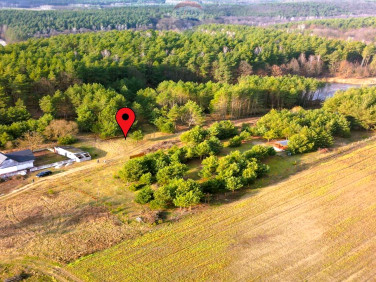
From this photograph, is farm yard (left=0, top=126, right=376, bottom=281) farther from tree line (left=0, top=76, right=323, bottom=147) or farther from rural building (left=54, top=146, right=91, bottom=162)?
tree line (left=0, top=76, right=323, bottom=147)

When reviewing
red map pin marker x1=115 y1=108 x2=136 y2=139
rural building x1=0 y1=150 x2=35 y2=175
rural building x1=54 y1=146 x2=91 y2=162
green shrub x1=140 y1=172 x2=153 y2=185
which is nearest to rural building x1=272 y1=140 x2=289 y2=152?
green shrub x1=140 y1=172 x2=153 y2=185

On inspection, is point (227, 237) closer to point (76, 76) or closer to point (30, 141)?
point (30, 141)

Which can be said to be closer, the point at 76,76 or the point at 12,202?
the point at 12,202

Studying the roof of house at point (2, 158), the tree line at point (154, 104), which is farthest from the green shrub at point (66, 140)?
the roof of house at point (2, 158)

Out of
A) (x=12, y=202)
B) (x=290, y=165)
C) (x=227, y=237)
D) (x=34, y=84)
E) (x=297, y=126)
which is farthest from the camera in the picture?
(x=34, y=84)

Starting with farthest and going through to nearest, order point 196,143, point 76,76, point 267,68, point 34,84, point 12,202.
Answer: point 267,68, point 76,76, point 34,84, point 196,143, point 12,202

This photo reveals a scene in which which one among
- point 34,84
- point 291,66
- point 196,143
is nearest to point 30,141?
point 34,84
